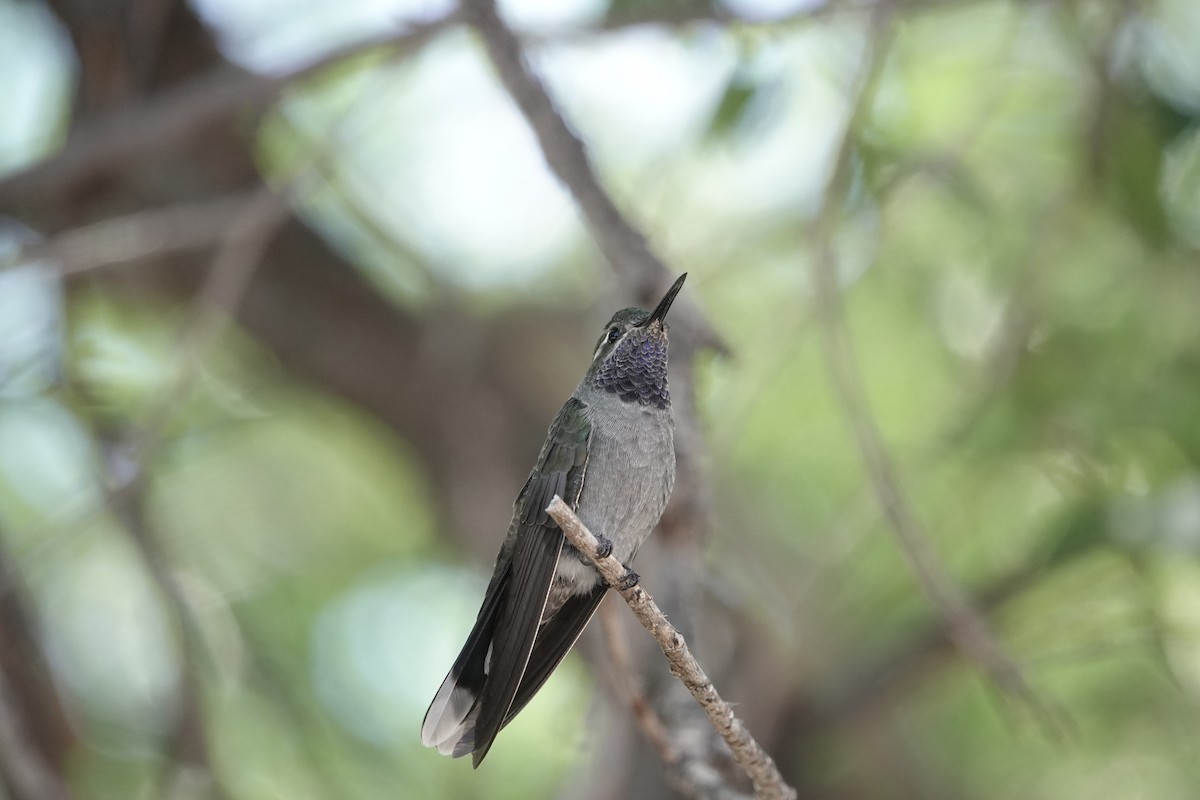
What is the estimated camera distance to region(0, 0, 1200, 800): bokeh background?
13.4 feet

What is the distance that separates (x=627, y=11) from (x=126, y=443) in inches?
94.6

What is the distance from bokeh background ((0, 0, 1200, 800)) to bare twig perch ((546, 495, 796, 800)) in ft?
3.94

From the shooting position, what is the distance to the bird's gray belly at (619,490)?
8.27 feet

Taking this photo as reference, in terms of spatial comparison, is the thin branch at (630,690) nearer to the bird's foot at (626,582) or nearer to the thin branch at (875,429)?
the bird's foot at (626,582)

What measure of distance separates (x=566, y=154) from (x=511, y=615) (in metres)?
1.23

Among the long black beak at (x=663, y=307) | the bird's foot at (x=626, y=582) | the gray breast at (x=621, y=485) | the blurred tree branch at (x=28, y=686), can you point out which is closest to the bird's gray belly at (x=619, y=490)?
the gray breast at (x=621, y=485)

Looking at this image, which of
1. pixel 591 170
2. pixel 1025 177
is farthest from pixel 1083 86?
pixel 591 170

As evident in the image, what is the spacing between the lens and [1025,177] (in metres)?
5.59

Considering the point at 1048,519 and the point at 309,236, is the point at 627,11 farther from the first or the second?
the point at 1048,519

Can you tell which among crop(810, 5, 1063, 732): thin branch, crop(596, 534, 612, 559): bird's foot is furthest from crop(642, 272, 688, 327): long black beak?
crop(810, 5, 1063, 732): thin branch

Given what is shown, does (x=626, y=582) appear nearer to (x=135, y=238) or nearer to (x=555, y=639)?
(x=555, y=639)

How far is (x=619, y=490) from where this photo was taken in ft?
8.29

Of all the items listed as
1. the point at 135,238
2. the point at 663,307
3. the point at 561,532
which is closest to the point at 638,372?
the point at 663,307

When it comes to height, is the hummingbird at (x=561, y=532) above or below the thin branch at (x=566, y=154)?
below
